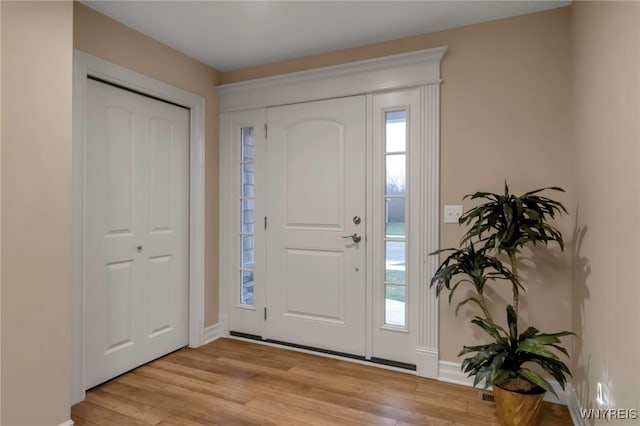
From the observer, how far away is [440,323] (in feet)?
8.50

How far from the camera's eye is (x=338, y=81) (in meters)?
2.91

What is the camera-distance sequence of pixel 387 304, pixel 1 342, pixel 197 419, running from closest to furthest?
1. pixel 1 342
2. pixel 197 419
3. pixel 387 304

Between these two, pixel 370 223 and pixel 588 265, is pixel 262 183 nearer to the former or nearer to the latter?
pixel 370 223

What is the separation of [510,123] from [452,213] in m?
0.69

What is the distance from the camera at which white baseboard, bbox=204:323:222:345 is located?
128 inches

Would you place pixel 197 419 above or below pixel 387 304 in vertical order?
below

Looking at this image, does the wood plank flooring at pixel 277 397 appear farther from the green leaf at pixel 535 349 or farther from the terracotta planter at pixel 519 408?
the green leaf at pixel 535 349


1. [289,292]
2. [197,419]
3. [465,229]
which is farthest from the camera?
[289,292]

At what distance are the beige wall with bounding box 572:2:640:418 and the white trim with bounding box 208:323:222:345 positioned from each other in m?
2.73

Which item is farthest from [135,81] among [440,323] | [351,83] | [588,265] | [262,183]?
[588,265]

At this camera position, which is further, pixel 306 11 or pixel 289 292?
pixel 289 292

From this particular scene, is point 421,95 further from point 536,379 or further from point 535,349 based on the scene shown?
point 536,379

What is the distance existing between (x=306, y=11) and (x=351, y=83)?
665 millimetres

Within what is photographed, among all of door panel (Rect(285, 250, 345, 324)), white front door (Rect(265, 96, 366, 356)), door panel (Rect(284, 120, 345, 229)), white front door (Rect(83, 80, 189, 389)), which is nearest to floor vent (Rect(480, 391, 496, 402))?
white front door (Rect(265, 96, 366, 356))
